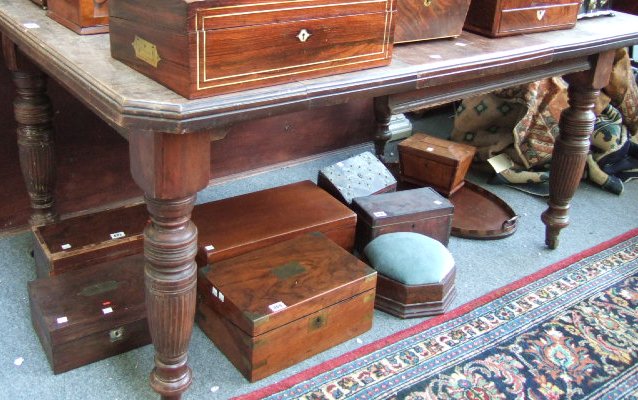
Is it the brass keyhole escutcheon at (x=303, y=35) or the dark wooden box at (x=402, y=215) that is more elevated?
the brass keyhole escutcheon at (x=303, y=35)

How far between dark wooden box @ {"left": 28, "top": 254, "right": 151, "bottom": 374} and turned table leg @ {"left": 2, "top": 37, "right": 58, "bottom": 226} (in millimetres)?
347

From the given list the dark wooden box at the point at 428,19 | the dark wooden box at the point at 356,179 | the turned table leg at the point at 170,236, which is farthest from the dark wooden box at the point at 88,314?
the dark wooden box at the point at 428,19

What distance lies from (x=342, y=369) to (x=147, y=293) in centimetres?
65

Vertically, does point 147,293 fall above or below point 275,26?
below

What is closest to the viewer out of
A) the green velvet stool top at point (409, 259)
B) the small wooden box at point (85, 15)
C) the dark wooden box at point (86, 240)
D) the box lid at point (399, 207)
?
the small wooden box at point (85, 15)

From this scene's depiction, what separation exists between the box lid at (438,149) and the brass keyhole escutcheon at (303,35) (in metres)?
1.48

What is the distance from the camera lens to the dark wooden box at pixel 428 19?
66.0 inches

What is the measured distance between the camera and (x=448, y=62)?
1609 mm

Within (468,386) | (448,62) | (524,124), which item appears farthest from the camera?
(524,124)

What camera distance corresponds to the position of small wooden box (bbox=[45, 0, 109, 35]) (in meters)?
1.54

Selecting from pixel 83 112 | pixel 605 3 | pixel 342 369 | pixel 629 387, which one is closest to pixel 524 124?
pixel 605 3

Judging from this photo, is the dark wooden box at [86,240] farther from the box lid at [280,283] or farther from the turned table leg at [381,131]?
the turned table leg at [381,131]

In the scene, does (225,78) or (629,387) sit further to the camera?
(629,387)

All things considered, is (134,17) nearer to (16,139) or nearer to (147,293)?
(147,293)
